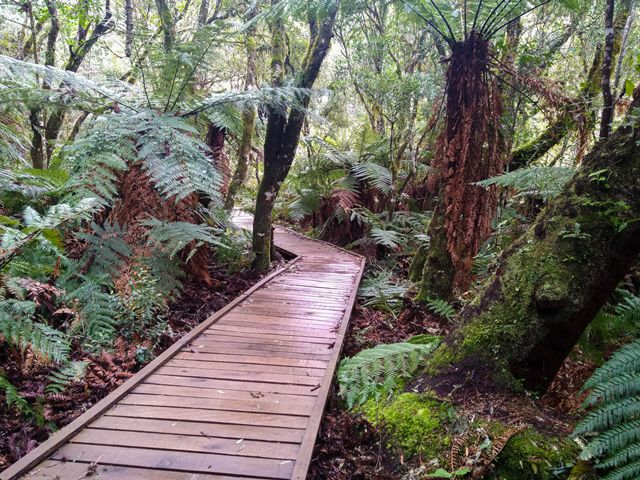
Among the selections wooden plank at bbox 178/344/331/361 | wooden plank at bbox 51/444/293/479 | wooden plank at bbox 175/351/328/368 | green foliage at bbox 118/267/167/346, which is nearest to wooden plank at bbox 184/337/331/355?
wooden plank at bbox 178/344/331/361

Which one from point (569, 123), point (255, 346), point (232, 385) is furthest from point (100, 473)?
point (569, 123)

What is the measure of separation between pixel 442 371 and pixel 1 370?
2.78 m

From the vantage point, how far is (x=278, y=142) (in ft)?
18.5

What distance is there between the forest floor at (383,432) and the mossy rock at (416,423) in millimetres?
48

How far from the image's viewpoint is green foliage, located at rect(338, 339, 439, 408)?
Result: 2732 millimetres

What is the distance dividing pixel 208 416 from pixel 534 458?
161 cm

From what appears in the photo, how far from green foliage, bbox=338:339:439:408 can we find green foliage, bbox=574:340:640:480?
1044 mm

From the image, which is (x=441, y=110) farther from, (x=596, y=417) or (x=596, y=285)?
(x=596, y=417)

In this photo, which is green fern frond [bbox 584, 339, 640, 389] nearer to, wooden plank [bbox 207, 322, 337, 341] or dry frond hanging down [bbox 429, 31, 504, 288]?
→ wooden plank [bbox 207, 322, 337, 341]

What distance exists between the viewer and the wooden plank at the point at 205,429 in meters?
2.24

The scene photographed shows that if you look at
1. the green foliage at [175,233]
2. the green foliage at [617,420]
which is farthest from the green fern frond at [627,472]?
the green foliage at [175,233]

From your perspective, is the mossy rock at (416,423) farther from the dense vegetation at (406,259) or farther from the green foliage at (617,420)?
the green foliage at (617,420)

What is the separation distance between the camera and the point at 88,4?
7246 millimetres

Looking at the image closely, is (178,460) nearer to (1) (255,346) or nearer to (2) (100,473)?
(2) (100,473)
